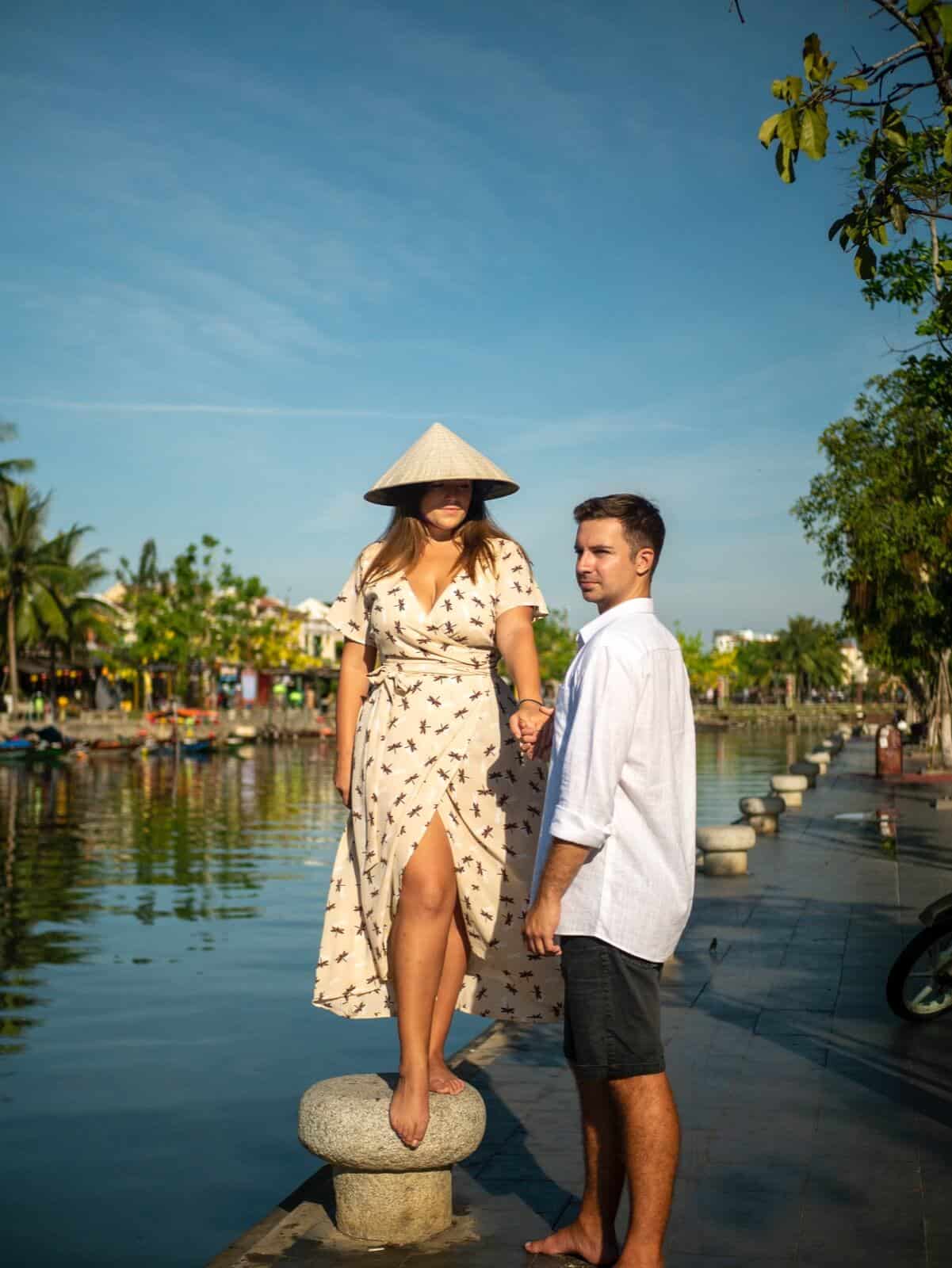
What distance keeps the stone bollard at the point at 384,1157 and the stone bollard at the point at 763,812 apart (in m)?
14.7

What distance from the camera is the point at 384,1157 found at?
396 centimetres

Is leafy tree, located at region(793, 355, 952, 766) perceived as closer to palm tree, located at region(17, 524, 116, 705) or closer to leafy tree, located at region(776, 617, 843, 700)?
palm tree, located at region(17, 524, 116, 705)

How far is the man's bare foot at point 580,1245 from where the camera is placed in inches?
144

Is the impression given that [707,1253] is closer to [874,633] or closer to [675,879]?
[675,879]

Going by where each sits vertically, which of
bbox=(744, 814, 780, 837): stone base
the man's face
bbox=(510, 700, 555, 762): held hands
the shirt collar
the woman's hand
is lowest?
bbox=(744, 814, 780, 837): stone base

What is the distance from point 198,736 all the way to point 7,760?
11000 mm

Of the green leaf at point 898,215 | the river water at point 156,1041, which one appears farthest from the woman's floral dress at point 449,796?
the river water at point 156,1041

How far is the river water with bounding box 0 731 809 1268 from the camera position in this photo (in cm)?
638

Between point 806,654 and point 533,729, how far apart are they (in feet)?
463

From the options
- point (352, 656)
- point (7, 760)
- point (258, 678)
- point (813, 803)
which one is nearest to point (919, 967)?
point (352, 656)

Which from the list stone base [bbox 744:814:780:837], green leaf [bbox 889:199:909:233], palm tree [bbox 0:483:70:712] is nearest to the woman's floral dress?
green leaf [bbox 889:199:909:233]

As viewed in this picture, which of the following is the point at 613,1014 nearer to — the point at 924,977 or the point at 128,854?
the point at 924,977

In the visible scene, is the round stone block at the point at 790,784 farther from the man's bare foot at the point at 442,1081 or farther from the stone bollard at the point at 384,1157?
the stone bollard at the point at 384,1157

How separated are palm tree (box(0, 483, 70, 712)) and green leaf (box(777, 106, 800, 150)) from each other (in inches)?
2208
